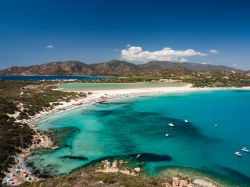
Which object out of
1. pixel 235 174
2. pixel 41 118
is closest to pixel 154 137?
pixel 235 174

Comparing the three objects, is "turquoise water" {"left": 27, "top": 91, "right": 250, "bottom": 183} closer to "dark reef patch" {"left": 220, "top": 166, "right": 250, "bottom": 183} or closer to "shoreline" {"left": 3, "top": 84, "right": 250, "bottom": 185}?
"dark reef patch" {"left": 220, "top": 166, "right": 250, "bottom": 183}

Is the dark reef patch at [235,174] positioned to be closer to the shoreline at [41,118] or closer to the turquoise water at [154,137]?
the turquoise water at [154,137]

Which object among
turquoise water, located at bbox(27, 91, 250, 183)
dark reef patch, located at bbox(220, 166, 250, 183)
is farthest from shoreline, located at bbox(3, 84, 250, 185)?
dark reef patch, located at bbox(220, 166, 250, 183)

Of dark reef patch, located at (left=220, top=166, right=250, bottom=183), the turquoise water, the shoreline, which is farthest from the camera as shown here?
the turquoise water

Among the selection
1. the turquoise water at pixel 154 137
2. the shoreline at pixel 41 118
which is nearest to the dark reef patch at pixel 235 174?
the turquoise water at pixel 154 137

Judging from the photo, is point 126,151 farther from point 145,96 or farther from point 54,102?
point 145,96

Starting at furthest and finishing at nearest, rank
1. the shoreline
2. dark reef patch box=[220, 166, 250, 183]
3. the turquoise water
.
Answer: the turquoise water, the shoreline, dark reef patch box=[220, 166, 250, 183]

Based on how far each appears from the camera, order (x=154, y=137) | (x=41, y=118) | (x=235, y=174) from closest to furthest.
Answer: (x=235, y=174), (x=154, y=137), (x=41, y=118)

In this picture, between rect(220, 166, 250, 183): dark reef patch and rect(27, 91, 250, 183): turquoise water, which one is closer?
→ rect(220, 166, 250, 183): dark reef patch

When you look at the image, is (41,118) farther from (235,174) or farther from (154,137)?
(235,174)

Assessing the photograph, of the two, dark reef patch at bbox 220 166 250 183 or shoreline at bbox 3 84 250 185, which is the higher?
shoreline at bbox 3 84 250 185
